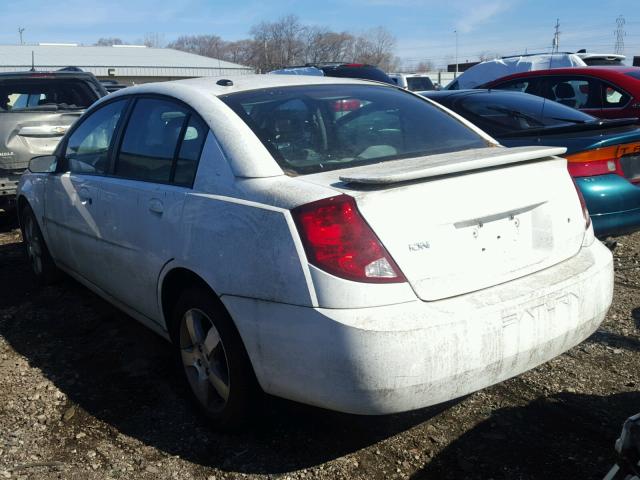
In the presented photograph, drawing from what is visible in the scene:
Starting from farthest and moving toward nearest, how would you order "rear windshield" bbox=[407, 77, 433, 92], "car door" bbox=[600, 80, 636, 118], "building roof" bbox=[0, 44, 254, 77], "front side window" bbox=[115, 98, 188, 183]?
"building roof" bbox=[0, 44, 254, 77]
"rear windshield" bbox=[407, 77, 433, 92]
"car door" bbox=[600, 80, 636, 118]
"front side window" bbox=[115, 98, 188, 183]

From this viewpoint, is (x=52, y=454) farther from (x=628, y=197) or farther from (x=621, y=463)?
(x=628, y=197)

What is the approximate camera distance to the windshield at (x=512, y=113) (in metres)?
5.58

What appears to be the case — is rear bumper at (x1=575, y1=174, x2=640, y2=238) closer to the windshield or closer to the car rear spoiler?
the windshield

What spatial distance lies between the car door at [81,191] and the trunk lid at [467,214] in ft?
5.87

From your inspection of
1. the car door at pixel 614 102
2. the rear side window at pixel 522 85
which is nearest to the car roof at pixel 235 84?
the car door at pixel 614 102

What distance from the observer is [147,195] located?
10.9 ft

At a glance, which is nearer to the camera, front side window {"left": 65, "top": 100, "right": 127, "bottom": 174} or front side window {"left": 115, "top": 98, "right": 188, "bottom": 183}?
front side window {"left": 115, "top": 98, "right": 188, "bottom": 183}

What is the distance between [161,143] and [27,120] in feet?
14.4

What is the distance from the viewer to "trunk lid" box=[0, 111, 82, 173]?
6.96 meters

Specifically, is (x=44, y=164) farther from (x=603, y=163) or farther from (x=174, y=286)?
(x=603, y=163)

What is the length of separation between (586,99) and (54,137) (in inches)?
246

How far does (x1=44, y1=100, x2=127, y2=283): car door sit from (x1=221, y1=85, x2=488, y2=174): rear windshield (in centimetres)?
118

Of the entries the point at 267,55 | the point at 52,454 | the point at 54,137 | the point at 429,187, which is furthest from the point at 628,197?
the point at 267,55

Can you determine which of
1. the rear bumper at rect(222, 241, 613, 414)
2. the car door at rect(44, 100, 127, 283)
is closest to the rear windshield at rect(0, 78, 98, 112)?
the car door at rect(44, 100, 127, 283)
